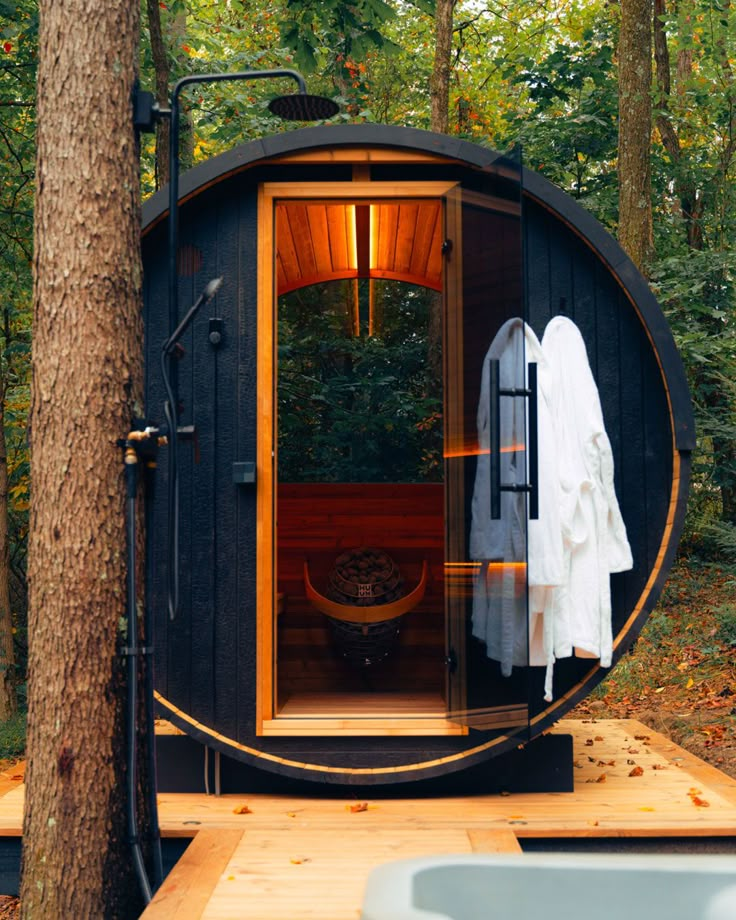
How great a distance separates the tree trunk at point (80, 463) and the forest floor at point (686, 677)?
3.57 meters

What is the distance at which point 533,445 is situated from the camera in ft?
12.1

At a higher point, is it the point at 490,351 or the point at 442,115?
the point at 442,115

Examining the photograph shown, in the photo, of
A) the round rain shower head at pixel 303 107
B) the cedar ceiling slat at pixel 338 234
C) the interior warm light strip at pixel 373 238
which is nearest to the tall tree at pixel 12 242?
the cedar ceiling slat at pixel 338 234

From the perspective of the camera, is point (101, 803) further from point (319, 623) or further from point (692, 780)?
point (319, 623)

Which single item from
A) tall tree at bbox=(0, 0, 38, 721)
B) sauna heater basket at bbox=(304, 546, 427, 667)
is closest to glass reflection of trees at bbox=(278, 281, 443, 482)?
tall tree at bbox=(0, 0, 38, 721)

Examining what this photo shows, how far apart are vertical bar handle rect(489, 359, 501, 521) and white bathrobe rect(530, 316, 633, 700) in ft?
1.57

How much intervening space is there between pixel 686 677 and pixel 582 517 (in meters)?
3.95

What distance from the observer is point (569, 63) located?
417 inches

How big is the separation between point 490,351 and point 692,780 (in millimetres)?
2204

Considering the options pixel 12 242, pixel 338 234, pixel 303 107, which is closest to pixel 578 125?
pixel 338 234

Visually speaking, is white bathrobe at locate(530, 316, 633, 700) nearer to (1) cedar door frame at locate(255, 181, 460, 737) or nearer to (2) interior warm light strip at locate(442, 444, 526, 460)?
(2) interior warm light strip at locate(442, 444, 526, 460)

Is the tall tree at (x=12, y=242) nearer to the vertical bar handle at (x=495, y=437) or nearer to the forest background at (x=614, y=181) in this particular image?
the forest background at (x=614, y=181)

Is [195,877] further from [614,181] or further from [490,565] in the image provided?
[614,181]

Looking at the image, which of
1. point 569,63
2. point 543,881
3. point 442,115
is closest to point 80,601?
point 543,881
